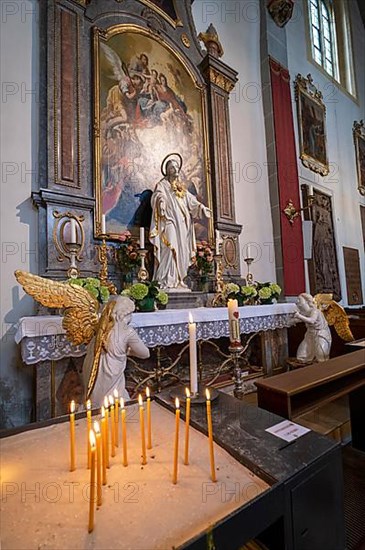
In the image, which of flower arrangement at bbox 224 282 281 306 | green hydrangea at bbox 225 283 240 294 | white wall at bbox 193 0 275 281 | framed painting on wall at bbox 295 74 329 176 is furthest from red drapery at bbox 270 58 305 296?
green hydrangea at bbox 225 283 240 294

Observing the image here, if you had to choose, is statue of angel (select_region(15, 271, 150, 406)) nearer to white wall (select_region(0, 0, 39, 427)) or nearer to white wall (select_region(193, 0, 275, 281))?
white wall (select_region(0, 0, 39, 427))

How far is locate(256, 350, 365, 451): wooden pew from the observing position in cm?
151

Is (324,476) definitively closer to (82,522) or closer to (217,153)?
(82,522)

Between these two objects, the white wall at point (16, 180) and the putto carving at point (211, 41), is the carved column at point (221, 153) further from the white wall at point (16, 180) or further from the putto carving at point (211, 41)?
the white wall at point (16, 180)

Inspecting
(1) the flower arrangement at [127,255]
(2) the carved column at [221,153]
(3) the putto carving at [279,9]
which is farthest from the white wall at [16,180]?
(3) the putto carving at [279,9]

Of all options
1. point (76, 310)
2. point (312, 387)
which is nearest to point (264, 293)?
point (312, 387)

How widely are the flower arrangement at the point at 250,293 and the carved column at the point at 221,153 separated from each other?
0.79 m

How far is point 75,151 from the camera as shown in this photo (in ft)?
11.3

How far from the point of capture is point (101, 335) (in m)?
1.59

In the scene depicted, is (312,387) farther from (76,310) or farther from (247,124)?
(247,124)

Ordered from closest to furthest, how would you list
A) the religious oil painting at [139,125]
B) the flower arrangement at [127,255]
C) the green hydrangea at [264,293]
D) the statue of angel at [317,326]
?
the statue of angel at [317,326] → the flower arrangement at [127,255] → the religious oil painting at [139,125] → the green hydrangea at [264,293]

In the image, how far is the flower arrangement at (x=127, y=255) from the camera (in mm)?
3508

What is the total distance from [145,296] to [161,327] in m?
0.38

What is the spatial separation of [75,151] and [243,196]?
3074mm
